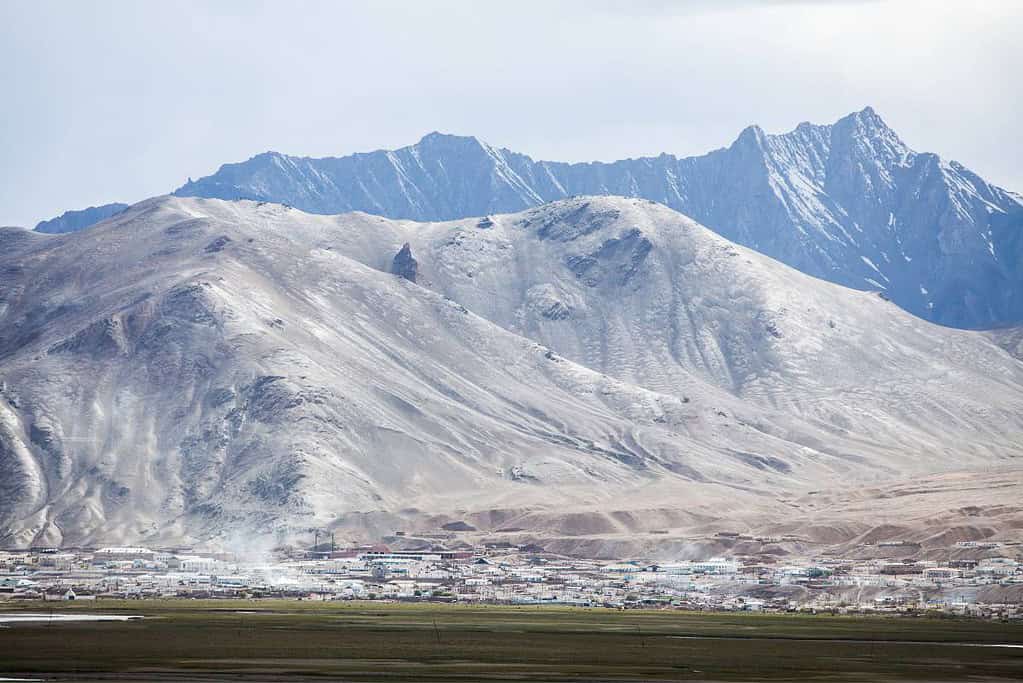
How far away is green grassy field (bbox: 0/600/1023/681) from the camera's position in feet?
459

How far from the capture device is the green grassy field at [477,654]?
140000 millimetres

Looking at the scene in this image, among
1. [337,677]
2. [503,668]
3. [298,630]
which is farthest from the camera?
[298,630]

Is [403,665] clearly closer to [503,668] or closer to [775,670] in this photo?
[503,668]

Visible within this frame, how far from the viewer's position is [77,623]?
195 metres

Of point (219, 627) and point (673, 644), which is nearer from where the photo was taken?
point (673, 644)

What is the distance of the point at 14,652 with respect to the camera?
153 metres

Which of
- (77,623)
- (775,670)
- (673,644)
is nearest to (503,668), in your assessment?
(775,670)

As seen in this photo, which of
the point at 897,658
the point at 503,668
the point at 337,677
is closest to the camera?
A: the point at 337,677

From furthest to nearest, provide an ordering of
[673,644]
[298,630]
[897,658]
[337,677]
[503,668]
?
[298,630], [673,644], [897,658], [503,668], [337,677]

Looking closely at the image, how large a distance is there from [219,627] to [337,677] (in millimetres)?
61446

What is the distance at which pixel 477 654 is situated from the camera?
160m

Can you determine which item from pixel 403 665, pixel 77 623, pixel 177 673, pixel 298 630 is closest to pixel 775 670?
pixel 403 665

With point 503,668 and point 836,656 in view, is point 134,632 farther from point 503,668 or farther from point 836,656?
point 836,656

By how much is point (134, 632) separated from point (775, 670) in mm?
68414
